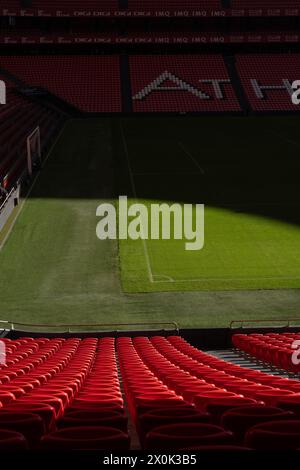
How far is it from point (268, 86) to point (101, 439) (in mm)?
67119

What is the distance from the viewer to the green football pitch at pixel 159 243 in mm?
20656

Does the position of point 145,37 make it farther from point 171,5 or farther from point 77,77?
point 77,77

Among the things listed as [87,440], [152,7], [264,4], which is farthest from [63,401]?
[264,4]

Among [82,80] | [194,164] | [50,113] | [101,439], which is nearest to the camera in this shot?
[101,439]

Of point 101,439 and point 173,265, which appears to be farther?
point 173,265

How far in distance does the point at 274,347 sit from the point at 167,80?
187 ft

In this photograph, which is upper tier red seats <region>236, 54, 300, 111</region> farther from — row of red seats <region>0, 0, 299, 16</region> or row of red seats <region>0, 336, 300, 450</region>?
row of red seats <region>0, 336, 300, 450</region>

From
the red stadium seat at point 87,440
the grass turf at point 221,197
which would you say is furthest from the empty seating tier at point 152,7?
the red stadium seat at point 87,440

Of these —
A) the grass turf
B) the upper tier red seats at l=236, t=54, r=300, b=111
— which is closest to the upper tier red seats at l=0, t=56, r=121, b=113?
the grass turf

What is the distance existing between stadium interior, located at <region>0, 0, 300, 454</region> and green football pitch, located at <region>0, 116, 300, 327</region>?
0.32 ft

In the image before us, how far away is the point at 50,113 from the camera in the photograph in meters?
58.8

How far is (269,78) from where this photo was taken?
68812 millimetres
